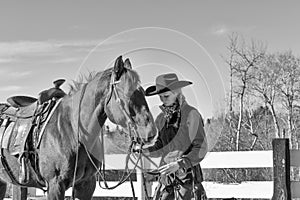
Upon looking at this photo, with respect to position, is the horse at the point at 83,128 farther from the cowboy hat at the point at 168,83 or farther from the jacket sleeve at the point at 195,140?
the jacket sleeve at the point at 195,140

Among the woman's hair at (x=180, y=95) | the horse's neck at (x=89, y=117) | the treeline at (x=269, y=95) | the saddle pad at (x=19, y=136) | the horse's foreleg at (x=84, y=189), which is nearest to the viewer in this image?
the woman's hair at (x=180, y=95)

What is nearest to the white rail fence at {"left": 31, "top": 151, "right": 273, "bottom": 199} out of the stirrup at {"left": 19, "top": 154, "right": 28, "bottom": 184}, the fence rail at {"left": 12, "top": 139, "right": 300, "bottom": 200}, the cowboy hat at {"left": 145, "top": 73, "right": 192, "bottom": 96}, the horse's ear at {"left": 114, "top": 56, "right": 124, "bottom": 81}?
the fence rail at {"left": 12, "top": 139, "right": 300, "bottom": 200}

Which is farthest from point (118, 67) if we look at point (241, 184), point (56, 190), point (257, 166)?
point (241, 184)

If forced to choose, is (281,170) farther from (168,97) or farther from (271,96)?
(271,96)

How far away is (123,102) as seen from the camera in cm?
389

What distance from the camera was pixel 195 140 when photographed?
400 cm

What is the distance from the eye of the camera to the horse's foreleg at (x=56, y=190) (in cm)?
437

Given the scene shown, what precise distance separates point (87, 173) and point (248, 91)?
20760 mm

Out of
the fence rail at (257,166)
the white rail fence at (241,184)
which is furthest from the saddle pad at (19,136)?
the white rail fence at (241,184)

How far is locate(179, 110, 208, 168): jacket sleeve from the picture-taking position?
3947 mm

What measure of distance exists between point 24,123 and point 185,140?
2.01 m

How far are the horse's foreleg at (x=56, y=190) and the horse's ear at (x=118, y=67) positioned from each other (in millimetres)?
1173

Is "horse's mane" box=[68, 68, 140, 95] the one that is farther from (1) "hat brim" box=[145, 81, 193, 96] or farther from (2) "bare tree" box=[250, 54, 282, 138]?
(2) "bare tree" box=[250, 54, 282, 138]

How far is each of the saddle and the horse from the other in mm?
142
